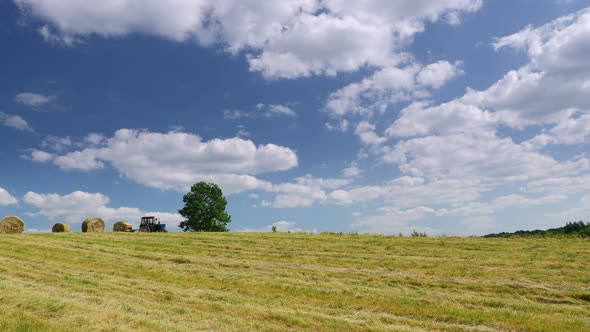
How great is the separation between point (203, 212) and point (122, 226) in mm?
17236

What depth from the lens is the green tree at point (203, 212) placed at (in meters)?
61.9

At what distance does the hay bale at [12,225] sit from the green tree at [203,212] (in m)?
26.7

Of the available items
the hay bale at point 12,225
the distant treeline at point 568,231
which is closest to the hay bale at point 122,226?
the hay bale at point 12,225

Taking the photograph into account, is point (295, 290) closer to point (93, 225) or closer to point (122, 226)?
point (93, 225)

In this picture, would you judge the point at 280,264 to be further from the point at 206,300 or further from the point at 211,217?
the point at 211,217

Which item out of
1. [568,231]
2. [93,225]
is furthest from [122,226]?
[568,231]

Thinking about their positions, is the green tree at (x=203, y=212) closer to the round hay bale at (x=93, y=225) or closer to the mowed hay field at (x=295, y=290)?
the round hay bale at (x=93, y=225)

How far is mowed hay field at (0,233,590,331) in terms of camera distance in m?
9.63

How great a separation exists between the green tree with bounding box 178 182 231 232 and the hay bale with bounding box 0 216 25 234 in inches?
1050

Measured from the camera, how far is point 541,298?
1297 cm

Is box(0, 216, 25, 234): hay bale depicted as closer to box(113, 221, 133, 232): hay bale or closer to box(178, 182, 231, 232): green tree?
box(113, 221, 133, 232): hay bale

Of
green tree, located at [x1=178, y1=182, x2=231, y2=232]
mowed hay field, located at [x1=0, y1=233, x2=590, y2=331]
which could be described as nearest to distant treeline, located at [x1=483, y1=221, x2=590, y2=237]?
mowed hay field, located at [x1=0, y1=233, x2=590, y2=331]

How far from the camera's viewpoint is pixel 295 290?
13633 mm

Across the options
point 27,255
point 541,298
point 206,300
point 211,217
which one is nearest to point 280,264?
point 206,300
